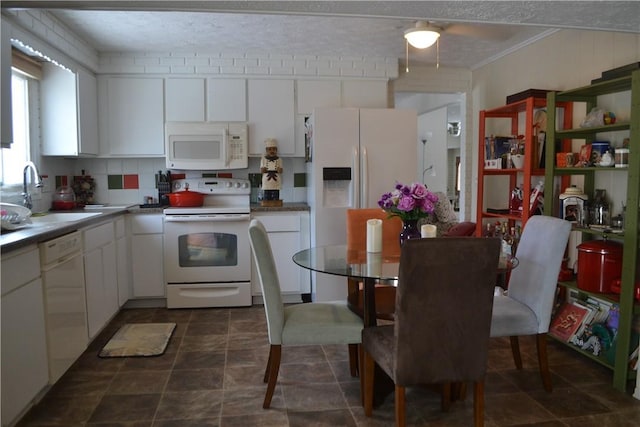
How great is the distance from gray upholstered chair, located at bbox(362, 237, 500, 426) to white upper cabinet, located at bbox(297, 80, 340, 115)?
2.91 metres

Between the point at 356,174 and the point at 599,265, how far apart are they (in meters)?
1.86

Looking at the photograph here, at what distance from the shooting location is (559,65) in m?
3.59

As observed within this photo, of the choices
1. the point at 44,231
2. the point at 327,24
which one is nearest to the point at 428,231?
the point at 327,24

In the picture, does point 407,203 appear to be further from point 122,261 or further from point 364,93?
point 122,261

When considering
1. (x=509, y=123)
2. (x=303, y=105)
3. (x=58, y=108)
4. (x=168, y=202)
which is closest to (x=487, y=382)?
(x=509, y=123)

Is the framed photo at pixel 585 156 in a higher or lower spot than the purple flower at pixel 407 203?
higher

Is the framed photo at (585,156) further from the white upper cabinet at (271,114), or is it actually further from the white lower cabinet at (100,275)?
the white lower cabinet at (100,275)

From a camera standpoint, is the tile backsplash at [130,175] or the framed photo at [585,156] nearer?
the framed photo at [585,156]

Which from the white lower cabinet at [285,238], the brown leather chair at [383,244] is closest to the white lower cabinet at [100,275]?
the white lower cabinet at [285,238]

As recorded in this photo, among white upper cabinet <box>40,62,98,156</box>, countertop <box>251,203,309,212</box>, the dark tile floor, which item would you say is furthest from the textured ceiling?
the dark tile floor

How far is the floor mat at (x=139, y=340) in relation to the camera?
3078 millimetres

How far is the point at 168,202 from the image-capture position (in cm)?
439

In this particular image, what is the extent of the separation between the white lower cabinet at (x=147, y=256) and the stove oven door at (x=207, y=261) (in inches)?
2.9

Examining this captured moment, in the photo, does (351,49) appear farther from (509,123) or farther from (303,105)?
(509,123)
